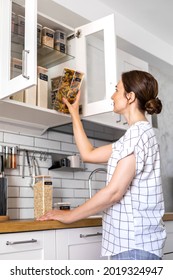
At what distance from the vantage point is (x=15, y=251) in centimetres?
171

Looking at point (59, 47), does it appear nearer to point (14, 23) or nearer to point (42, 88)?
point (42, 88)

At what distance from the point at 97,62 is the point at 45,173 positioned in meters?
0.88

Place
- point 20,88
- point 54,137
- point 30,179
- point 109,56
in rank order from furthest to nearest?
point 54,137 → point 30,179 → point 109,56 → point 20,88

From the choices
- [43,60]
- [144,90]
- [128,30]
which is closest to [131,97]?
[144,90]

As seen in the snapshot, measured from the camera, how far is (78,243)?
2033 mm

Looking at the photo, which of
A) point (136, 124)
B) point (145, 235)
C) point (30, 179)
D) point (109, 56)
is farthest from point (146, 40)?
point (145, 235)

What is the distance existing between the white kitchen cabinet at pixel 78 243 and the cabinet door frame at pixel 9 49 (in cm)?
79

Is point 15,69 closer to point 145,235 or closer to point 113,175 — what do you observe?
point 113,175

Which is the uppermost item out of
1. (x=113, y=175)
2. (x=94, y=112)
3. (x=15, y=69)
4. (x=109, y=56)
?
(x=109, y=56)

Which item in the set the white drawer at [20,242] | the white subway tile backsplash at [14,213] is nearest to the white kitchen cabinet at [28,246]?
the white drawer at [20,242]

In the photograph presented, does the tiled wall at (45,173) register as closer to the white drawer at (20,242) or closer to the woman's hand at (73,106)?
the woman's hand at (73,106)

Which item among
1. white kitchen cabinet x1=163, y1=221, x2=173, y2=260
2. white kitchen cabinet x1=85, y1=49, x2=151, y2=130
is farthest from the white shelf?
white kitchen cabinet x1=163, y1=221, x2=173, y2=260

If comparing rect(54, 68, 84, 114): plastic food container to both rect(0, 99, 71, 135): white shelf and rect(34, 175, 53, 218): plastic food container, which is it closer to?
rect(0, 99, 71, 135): white shelf
